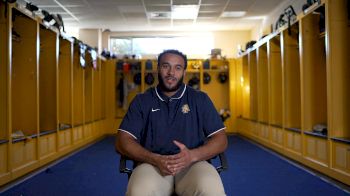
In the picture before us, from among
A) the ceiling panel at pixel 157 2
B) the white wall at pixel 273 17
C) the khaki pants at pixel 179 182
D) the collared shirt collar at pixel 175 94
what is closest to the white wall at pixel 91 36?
the ceiling panel at pixel 157 2

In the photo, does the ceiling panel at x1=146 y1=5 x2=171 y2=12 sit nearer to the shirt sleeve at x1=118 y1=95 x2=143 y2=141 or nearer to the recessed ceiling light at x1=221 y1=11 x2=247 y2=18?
the recessed ceiling light at x1=221 y1=11 x2=247 y2=18

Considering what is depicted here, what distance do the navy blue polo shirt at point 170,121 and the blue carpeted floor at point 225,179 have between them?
1.53 metres

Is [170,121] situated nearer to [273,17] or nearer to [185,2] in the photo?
[185,2]

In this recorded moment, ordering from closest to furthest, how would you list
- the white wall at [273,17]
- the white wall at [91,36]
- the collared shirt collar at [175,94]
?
the collared shirt collar at [175,94] → the white wall at [273,17] → the white wall at [91,36]

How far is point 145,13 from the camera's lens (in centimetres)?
906

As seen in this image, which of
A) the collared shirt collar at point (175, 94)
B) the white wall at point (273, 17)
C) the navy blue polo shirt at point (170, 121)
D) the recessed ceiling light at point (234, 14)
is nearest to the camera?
the navy blue polo shirt at point (170, 121)

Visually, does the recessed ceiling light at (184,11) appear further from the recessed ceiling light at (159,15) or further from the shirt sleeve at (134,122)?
the shirt sleeve at (134,122)

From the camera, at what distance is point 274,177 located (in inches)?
159

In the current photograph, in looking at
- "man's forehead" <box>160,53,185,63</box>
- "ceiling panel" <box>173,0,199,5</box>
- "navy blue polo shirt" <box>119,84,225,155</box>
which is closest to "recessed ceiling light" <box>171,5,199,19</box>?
"ceiling panel" <box>173,0,199,5</box>

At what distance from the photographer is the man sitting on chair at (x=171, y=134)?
1805 mm

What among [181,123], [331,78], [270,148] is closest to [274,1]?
[270,148]

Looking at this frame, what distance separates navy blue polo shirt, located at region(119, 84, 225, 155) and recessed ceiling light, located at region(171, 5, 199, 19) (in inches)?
262

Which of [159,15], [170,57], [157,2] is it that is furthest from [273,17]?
[170,57]

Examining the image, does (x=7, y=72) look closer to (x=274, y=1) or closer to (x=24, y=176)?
(x=24, y=176)
